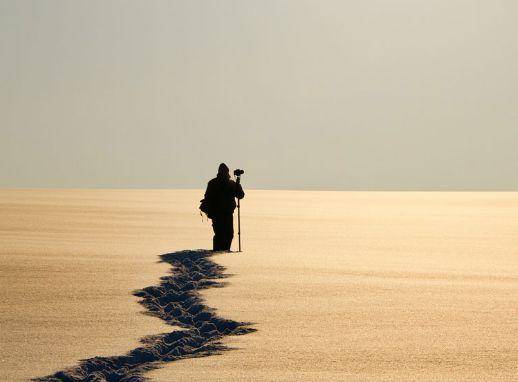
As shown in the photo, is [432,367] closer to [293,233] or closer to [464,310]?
[464,310]

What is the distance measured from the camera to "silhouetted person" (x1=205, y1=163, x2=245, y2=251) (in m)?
16.2

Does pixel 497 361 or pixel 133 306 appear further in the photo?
pixel 133 306

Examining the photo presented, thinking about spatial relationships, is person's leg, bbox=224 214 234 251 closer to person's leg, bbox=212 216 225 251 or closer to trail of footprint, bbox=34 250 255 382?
person's leg, bbox=212 216 225 251

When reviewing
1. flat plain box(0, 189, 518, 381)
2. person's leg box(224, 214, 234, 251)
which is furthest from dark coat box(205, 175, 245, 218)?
flat plain box(0, 189, 518, 381)

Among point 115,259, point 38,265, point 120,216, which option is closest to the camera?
point 38,265

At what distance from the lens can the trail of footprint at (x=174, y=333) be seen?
6727 millimetres

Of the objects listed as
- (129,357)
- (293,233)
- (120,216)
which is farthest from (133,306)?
(120,216)

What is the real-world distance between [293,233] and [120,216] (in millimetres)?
9085

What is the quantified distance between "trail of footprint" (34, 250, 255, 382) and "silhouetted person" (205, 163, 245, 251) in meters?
3.04

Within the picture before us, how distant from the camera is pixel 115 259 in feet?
48.0

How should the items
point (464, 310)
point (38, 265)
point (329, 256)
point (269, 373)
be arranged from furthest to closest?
point (329, 256) < point (38, 265) < point (464, 310) < point (269, 373)

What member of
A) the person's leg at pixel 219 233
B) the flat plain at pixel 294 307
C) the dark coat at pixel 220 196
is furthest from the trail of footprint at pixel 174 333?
the dark coat at pixel 220 196

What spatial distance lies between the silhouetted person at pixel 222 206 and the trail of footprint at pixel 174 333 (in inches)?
120

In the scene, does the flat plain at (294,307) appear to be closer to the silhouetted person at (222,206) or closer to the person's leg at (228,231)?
the person's leg at (228,231)
